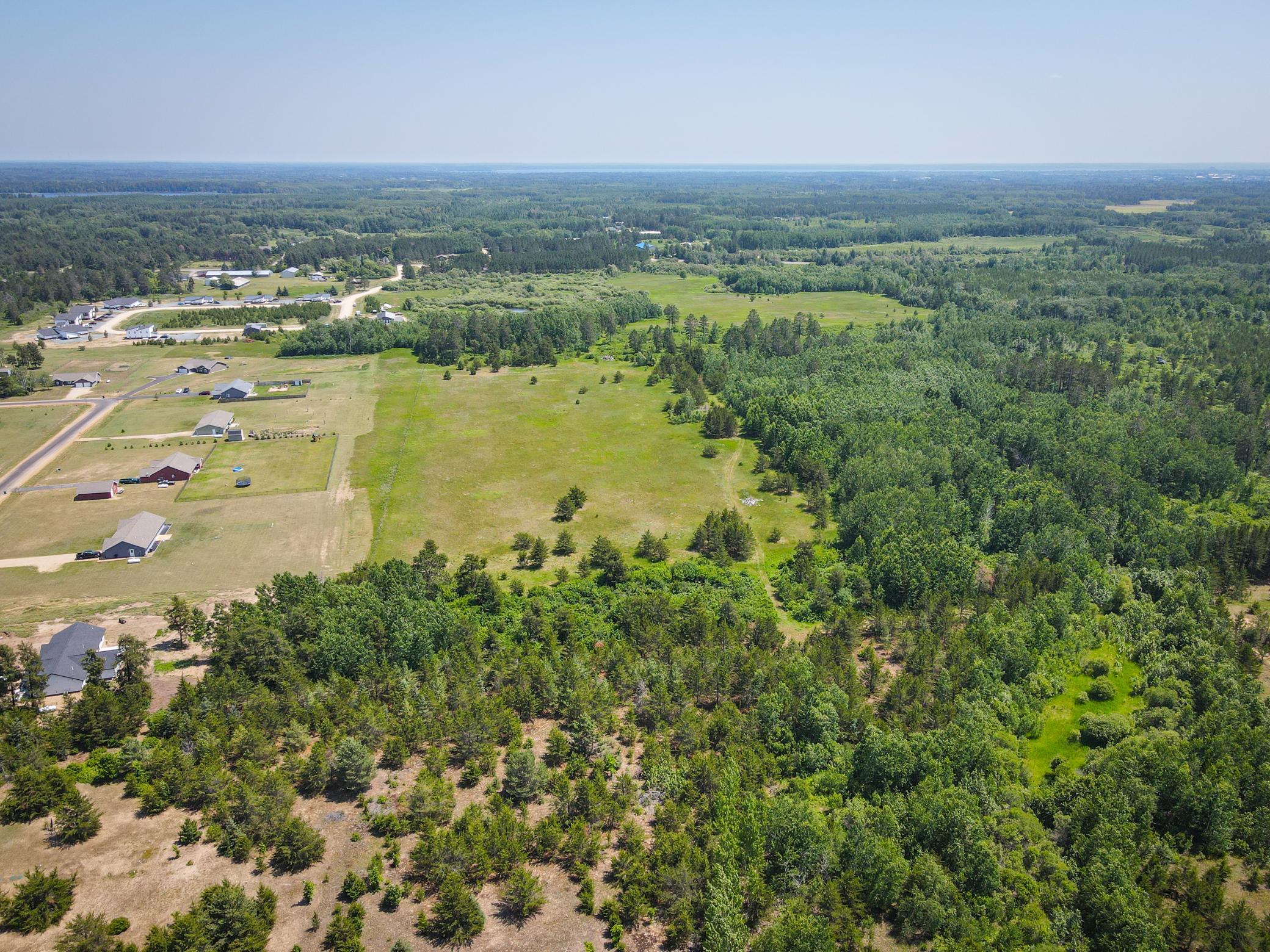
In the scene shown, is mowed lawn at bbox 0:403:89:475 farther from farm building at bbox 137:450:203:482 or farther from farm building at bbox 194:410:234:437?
farm building at bbox 194:410:234:437

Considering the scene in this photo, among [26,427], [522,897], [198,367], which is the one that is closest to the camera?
[522,897]

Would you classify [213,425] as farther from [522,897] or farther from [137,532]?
[522,897]

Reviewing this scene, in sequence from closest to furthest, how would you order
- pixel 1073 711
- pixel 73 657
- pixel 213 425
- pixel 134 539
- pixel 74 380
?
pixel 73 657, pixel 1073 711, pixel 134 539, pixel 213 425, pixel 74 380

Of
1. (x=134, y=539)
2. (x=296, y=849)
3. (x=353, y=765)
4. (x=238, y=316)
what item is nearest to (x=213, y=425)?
(x=134, y=539)

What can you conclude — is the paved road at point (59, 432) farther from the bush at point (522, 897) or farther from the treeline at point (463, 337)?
the bush at point (522, 897)

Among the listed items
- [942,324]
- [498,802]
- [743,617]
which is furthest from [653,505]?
[942,324]

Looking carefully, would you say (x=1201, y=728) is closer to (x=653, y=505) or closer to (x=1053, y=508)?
(x=1053, y=508)

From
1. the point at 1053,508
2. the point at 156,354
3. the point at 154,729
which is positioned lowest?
the point at 154,729

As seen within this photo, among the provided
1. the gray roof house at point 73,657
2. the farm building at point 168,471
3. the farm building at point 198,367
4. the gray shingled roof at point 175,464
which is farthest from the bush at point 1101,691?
the farm building at point 198,367
